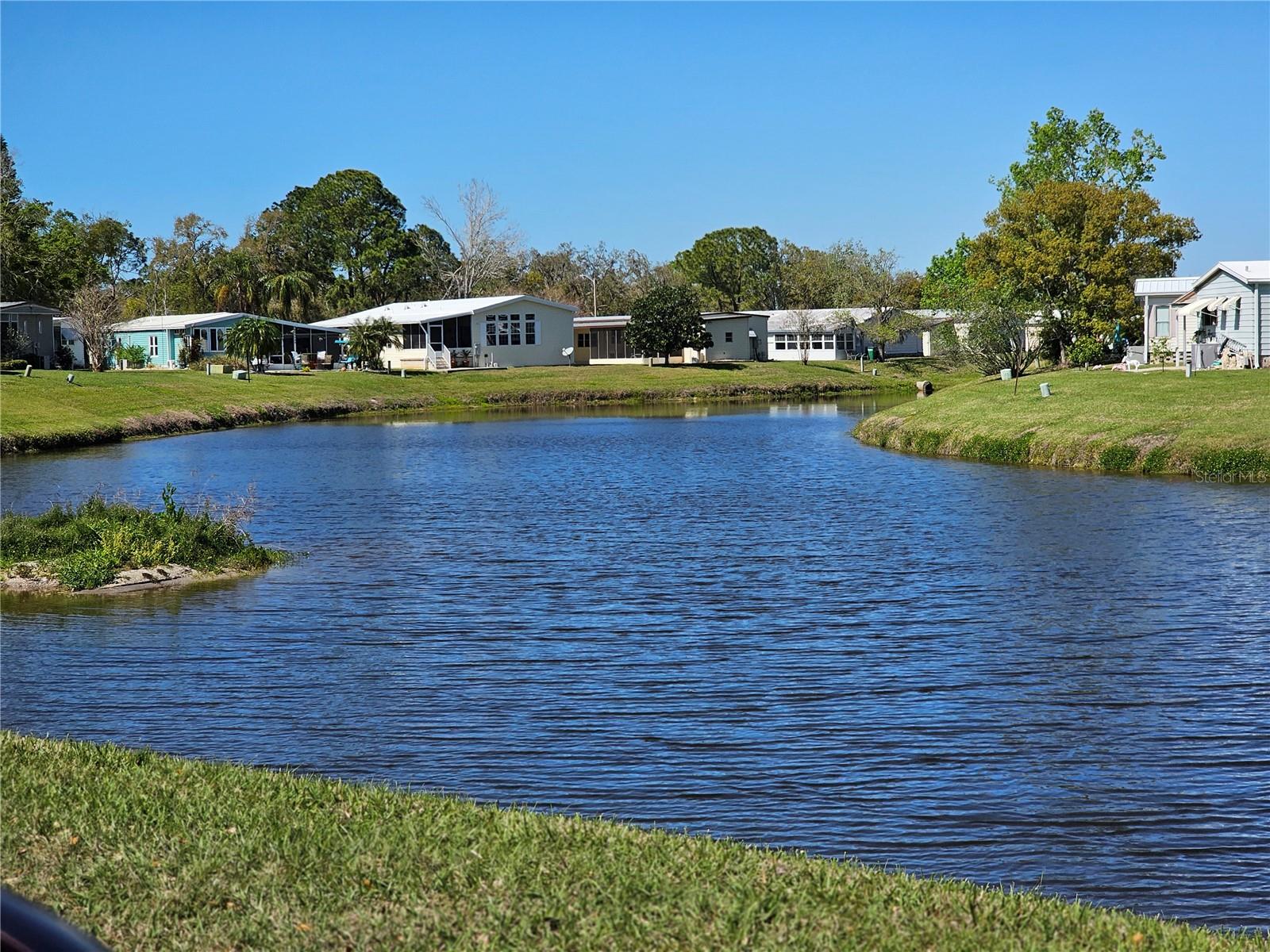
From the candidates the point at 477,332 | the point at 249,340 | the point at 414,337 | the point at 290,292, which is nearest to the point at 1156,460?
the point at 249,340

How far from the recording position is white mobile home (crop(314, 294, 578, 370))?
89.2 meters

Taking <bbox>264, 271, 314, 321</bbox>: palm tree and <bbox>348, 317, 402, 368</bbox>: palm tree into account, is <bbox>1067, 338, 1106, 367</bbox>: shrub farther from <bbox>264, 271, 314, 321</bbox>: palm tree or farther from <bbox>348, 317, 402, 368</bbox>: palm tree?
<bbox>264, 271, 314, 321</bbox>: palm tree

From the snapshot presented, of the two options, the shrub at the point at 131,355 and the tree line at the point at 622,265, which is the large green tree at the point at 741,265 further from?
the shrub at the point at 131,355

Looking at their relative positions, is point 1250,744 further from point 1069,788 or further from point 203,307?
point 203,307

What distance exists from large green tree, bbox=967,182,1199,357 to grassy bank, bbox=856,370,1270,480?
15.2 metres

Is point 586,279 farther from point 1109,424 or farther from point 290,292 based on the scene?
point 1109,424

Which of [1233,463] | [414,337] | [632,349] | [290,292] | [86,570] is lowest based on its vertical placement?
[86,570]

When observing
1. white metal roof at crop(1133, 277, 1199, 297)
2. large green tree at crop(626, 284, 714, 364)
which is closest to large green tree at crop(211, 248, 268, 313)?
large green tree at crop(626, 284, 714, 364)

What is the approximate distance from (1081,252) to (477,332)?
40431mm

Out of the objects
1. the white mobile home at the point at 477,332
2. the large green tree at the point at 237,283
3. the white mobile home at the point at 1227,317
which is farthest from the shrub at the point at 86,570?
the large green tree at the point at 237,283

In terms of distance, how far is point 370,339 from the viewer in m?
83.8

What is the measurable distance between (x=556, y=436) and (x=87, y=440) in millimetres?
16877

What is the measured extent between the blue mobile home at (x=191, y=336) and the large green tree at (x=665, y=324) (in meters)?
20.1

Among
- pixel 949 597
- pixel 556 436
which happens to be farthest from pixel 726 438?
pixel 949 597
